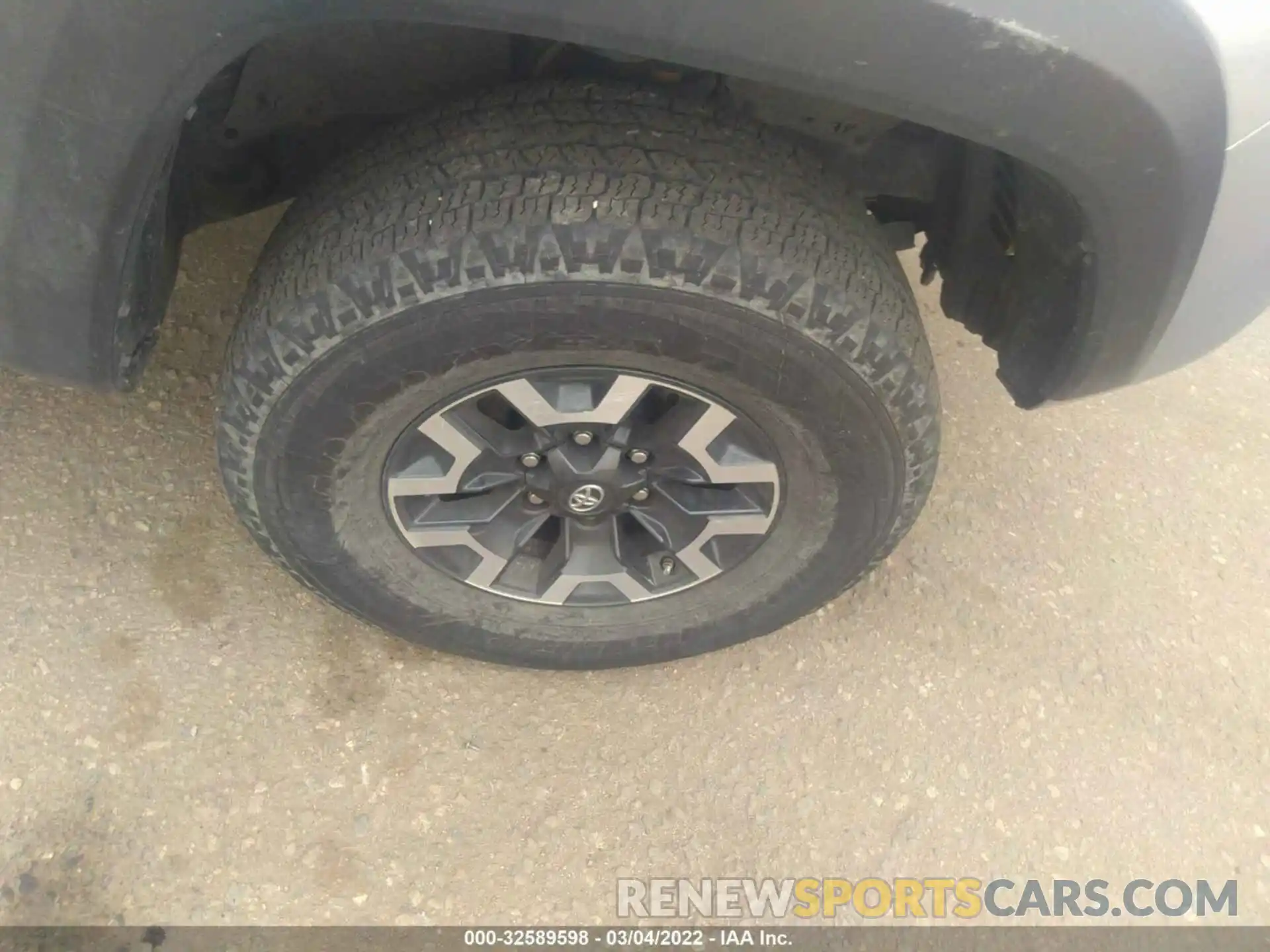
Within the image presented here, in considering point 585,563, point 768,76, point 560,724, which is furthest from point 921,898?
point 768,76

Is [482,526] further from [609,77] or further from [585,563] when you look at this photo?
[609,77]

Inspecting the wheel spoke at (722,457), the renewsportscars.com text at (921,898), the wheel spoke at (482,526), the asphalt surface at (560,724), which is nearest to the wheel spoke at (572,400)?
the wheel spoke at (722,457)

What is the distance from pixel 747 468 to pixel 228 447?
2.75 ft

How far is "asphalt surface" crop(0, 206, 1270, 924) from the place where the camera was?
1740mm

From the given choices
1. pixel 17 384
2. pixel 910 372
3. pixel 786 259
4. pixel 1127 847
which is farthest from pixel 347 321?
pixel 1127 847

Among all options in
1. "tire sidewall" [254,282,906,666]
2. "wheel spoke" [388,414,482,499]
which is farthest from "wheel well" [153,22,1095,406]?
"wheel spoke" [388,414,482,499]

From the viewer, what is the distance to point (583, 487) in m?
1.63

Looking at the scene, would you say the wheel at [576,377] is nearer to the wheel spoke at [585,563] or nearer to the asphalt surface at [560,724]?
the wheel spoke at [585,563]

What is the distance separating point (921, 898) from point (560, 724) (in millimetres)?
768

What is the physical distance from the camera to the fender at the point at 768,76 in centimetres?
100

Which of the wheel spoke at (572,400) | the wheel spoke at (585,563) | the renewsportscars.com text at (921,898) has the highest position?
the wheel spoke at (572,400)

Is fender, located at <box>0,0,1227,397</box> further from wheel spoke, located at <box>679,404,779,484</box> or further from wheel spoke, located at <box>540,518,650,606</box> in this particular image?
wheel spoke, located at <box>540,518,650,606</box>

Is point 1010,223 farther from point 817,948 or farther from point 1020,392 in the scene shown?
point 817,948

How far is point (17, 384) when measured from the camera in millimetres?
2178
